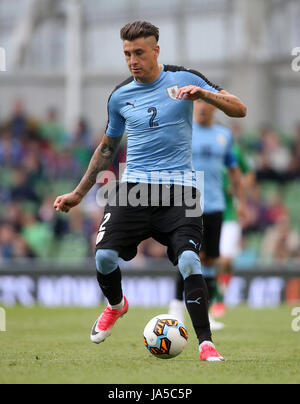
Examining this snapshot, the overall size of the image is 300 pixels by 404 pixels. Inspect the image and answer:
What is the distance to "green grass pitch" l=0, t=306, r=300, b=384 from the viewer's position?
5711 mm

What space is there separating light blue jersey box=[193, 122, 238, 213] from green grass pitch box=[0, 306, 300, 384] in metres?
1.54

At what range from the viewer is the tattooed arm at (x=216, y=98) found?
21.4 feet

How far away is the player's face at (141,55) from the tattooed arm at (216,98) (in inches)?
21.7

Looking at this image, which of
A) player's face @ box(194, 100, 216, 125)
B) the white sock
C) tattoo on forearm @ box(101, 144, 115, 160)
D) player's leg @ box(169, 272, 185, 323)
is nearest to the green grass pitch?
the white sock

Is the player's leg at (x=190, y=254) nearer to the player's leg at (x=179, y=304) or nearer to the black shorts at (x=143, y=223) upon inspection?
the black shorts at (x=143, y=223)

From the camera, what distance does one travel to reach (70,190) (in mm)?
19828

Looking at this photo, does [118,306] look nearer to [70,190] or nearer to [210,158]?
[210,158]

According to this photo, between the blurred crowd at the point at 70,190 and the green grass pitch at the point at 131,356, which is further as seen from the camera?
the blurred crowd at the point at 70,190

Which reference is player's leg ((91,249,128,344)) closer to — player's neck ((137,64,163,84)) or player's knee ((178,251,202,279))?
player's knee ((178,251,202,279))

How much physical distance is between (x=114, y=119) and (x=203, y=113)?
11.4 ft

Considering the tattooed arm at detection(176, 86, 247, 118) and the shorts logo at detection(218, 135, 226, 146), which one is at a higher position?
the tattooed arm at detection(176, 86, 247, 118)
